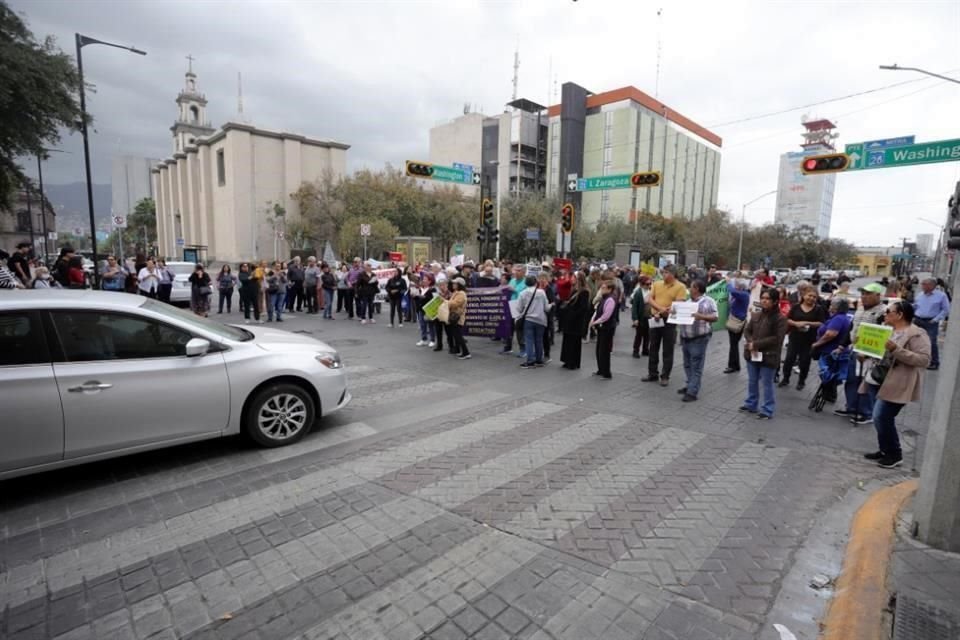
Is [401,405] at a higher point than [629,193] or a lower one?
lower

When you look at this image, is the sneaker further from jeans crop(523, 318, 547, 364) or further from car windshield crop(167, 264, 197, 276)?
car windshield crop(167, 264, 197, 276)

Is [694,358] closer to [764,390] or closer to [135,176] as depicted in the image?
[764,390]

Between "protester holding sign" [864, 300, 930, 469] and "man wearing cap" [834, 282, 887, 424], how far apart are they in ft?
2.92

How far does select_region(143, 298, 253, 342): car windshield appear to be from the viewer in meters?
4.97

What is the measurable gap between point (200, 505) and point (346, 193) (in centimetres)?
4960

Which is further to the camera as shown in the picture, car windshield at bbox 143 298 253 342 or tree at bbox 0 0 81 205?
Result: tree at bbox 0 0 81 205

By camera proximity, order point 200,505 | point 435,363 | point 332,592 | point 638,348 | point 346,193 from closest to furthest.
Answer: point 332,592 < point 200,505 < point 435,363 < point 638,348 < point 346,193

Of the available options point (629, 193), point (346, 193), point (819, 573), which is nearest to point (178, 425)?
point (819, 573)

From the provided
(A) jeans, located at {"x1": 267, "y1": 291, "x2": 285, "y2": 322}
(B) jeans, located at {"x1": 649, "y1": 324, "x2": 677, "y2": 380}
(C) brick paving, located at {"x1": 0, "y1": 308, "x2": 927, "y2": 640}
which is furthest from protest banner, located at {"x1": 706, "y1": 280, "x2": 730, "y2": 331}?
(A) jeans, located at {"x1": 267, "y1": 291, "x2": 285, "y2": 322}

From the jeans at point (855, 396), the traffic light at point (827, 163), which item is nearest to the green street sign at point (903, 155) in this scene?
the traffic light at point (827, 163)

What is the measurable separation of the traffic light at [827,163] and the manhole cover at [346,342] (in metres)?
16.0

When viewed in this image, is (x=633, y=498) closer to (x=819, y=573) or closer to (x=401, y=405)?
(x=819, y=573)

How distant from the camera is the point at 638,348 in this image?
1099 centimetres

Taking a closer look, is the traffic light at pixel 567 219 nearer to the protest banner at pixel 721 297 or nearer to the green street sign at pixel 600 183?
the green street sign at pixel 600 183
